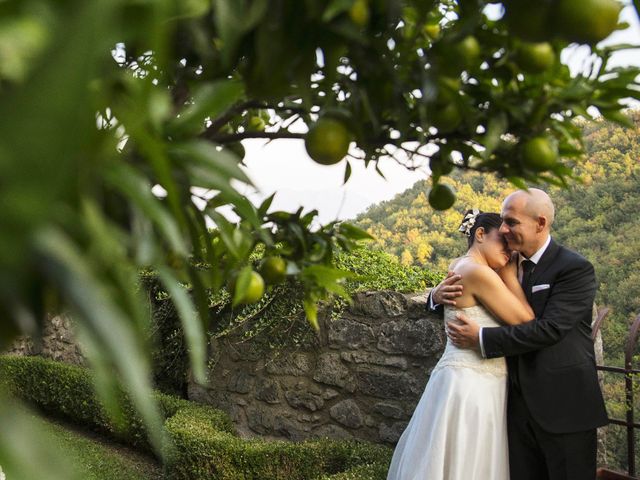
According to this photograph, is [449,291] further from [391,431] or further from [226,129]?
[226,129]

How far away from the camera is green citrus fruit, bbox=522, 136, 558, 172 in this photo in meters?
0.66

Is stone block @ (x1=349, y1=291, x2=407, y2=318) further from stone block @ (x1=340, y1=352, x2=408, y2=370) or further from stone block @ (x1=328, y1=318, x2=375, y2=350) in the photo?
stone block @ (x1=340, y1=352, x2=408, y2=370)

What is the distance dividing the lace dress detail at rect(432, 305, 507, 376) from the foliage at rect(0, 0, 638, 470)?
2.64 m

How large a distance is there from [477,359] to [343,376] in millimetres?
1543

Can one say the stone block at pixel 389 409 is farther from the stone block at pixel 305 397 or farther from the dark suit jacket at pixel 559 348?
the dark suit jacket at pixel 559 348

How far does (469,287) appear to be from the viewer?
3.43 meters

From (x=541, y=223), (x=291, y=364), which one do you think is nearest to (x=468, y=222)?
(x=541, y=223)

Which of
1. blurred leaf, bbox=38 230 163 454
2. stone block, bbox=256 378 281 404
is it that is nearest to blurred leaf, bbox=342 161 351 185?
blurred leaf, bbox=38 230 163 454

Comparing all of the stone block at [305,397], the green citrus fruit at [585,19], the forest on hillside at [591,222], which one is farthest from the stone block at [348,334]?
the forest on hillside at [591,222]

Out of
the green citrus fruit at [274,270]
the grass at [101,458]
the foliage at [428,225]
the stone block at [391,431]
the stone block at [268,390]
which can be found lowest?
the grass at [101,458]

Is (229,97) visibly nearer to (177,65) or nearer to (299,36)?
(299,36)

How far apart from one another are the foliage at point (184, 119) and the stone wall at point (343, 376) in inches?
145

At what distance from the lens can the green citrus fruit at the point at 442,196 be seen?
864mm

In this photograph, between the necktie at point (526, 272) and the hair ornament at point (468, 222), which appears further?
the hair ornament at point (468, 222)
